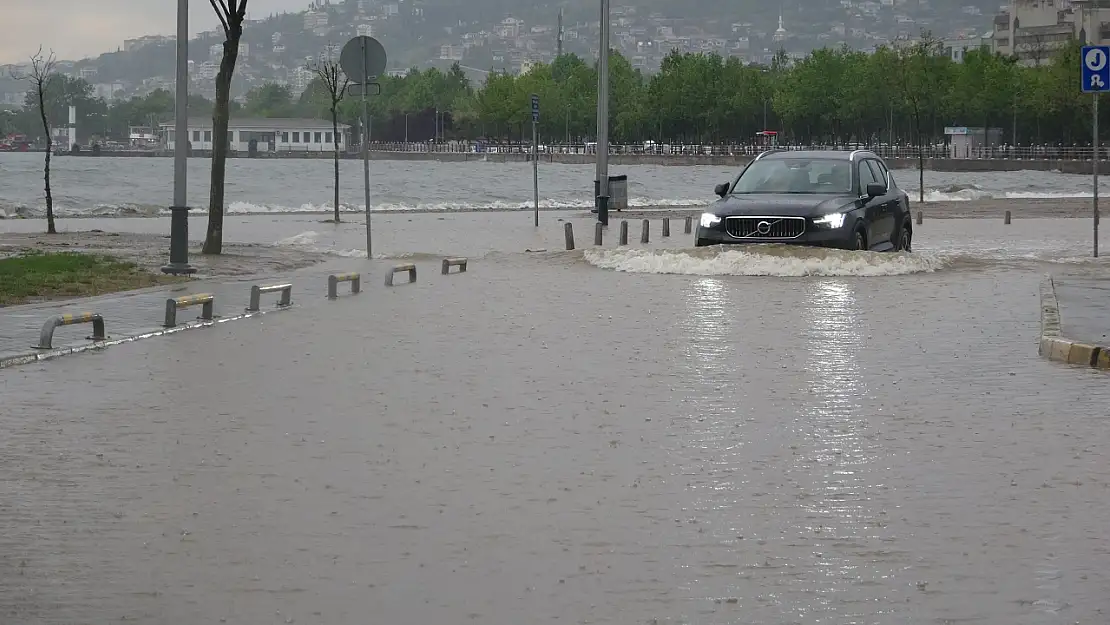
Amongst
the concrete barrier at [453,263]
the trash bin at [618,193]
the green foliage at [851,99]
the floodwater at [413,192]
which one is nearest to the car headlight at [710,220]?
the concrete barrier at [453,263]

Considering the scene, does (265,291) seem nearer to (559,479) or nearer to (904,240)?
(559,479)

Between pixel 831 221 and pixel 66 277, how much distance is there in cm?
932

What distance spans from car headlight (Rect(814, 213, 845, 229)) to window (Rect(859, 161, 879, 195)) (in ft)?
3.84

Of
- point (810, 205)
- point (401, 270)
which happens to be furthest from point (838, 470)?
point (810, 205)

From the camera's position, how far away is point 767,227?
74.4 feet

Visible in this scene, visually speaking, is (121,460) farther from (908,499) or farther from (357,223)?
(357,223)

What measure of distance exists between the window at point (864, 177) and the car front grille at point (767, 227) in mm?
1392

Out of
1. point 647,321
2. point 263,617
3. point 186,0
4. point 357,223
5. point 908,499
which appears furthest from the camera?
point 357,223

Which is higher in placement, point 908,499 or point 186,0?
point 186,0

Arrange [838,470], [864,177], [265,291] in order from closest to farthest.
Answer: [838,470] → [265,291] → [864,177]

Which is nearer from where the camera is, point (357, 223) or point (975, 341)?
point (975, 341)

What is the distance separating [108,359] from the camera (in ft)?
44.7

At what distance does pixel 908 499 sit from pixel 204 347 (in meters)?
7.88

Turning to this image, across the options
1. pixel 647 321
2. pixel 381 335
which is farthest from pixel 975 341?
pixel 381 335
